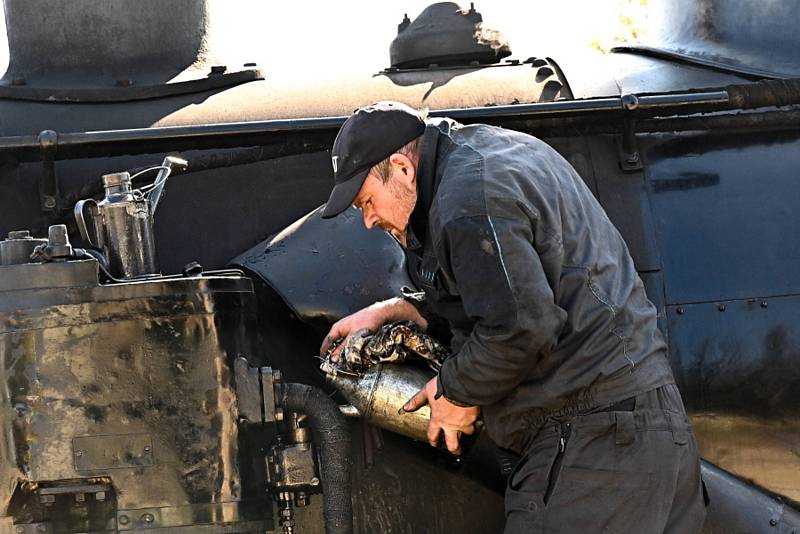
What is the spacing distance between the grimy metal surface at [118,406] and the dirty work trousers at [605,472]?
2.63 ft

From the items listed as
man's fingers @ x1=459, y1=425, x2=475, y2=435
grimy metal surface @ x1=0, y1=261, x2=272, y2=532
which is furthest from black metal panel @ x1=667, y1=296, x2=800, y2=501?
grimy metal surface @ x1=0, y1=261, x2=272, y2=532

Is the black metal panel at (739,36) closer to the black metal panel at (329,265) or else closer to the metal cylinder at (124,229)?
the black metal panel at (329,265)

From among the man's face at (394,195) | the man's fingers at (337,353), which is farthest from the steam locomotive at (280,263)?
the man's face at (394,195)

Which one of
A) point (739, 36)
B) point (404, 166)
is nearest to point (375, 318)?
point (404, 166)

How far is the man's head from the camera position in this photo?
301 centimetres

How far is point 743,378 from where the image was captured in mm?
3645

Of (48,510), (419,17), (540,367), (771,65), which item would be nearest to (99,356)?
(48,510)

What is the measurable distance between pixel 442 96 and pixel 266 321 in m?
0.99

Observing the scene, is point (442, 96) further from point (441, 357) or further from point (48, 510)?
point (48, 510)

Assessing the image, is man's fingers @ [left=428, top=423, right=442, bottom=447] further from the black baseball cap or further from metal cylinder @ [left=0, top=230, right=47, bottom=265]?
metal cylinder @ [left=0, top=230, right=47, bottom=265]

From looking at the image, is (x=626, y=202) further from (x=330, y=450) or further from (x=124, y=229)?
(x=124, y=229)

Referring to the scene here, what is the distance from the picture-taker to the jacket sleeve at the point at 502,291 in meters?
2.79

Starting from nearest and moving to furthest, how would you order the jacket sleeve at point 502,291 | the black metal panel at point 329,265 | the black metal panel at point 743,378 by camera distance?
the jacket sleeve at point 502,291 → the black metal panel at point 329,265 → the black metal panel at point 743,378

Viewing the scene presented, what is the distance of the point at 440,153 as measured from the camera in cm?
302
